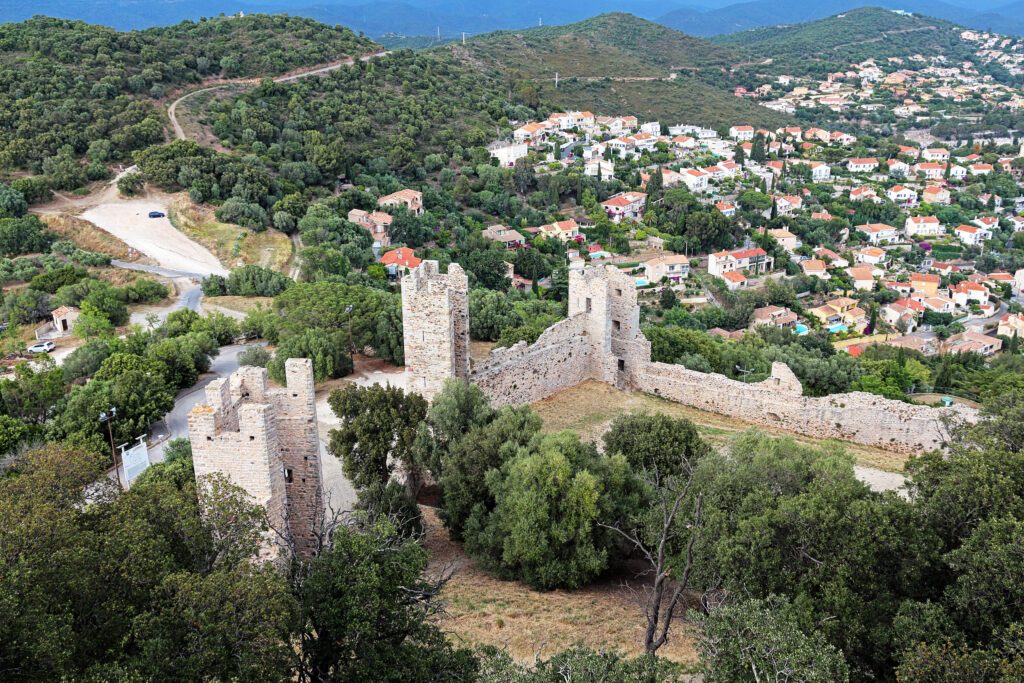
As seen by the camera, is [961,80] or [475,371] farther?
[961,80]

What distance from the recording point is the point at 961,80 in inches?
6526

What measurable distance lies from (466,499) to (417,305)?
4656 mm

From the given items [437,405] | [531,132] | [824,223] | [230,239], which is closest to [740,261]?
[824,223]

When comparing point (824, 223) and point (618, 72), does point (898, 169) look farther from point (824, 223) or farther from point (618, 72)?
point (618, 72)

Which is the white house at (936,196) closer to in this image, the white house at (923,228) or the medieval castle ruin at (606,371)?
the white house at (923,228)

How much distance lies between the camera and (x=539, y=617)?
42.9 feet

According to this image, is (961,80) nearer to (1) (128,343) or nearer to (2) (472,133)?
(2) (472,133)

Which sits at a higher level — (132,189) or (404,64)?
(404,64)

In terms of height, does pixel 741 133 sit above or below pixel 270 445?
above

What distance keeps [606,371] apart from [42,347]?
2150 centimetres

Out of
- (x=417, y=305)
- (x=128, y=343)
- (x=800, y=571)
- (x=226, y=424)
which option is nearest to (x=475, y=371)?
(x=417, y=305)

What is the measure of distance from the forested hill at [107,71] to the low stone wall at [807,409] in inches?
1767

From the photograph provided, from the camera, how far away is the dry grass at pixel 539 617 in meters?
12.2

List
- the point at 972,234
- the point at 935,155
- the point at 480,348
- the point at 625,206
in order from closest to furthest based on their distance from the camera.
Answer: the point at 480,348
the point at 625,206
the point at 972,234
the point at 935,155
